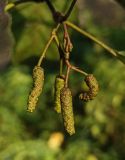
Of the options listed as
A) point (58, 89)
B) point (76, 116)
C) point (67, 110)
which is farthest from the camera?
point (76, 116)

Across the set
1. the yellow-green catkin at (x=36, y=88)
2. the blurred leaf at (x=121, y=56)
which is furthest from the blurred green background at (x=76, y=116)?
the yellow-green catkin at (x=36, y=88)

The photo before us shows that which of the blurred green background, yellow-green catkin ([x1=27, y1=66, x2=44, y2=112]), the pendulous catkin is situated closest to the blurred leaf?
the pendulous catkin

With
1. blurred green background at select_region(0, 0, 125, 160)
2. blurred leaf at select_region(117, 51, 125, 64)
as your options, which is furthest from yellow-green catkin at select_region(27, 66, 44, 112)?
blurred green background at select_region(0, 0, 125, 160)

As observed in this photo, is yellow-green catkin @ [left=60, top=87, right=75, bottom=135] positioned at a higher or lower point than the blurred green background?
higher

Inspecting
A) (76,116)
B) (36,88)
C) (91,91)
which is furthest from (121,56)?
(76,116)

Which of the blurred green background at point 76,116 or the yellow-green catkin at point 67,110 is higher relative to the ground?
the yellow-green catkin at point 67,110

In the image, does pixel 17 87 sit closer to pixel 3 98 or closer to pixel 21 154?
pixel 3 98

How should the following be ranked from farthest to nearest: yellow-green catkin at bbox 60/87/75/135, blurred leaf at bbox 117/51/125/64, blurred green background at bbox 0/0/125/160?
blurred green background at bbox 0/0/125/160
blurred leaf at bbox 117/51/125/64
yellow-green catkin at bbox 60/87/75/135

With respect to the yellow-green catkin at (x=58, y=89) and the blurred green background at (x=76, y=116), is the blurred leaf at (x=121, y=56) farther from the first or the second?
the blurred green background at (x=76, y=116)

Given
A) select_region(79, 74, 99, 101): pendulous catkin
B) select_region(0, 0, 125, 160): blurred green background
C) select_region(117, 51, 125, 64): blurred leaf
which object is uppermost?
select_region(117, 51, 125, 64): blurred leaf

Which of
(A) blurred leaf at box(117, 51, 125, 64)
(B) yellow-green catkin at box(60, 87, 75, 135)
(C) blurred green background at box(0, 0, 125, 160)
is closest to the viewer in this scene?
(B) yellow-green catkin at box(60, 87, 75, 135)

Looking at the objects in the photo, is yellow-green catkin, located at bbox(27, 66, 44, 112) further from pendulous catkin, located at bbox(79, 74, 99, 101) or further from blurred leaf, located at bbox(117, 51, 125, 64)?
blurred leaf, located at bbox(117, 51, 125, 64)

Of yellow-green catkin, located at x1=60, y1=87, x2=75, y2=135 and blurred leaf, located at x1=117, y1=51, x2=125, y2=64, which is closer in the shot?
yellow-green catkin, located at x1=60, y1=87, x2=75, y2=135

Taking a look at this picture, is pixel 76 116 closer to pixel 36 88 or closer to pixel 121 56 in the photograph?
pixel 121 56
